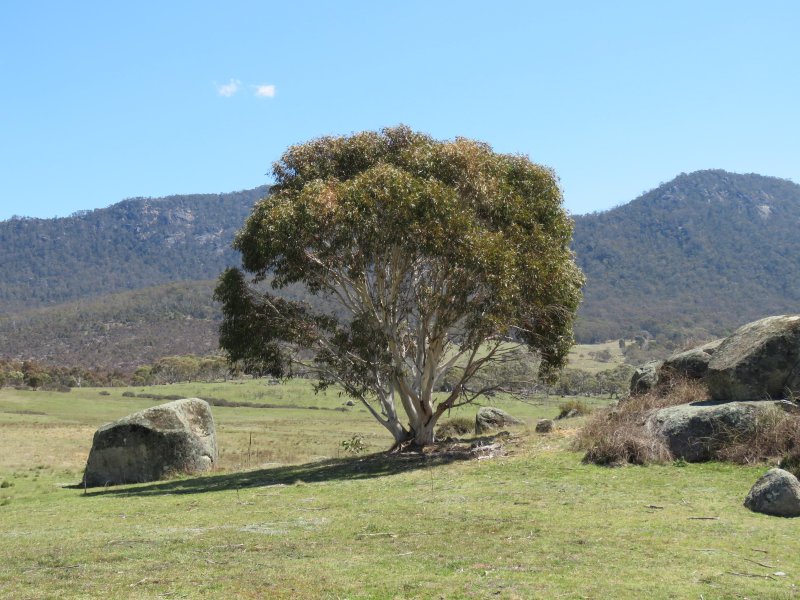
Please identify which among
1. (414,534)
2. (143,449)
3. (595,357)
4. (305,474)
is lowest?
(595,357)

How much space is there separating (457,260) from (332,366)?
20.7 feet

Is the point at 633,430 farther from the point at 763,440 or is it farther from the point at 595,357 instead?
the point at 595,357

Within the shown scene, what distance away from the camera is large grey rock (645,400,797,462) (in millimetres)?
18562

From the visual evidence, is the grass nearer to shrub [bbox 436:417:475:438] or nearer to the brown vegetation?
shrub [bbox 436:417:475:438]

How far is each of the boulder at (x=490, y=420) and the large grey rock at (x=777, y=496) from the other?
21482 mm

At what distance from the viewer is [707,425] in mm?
Result: 19109

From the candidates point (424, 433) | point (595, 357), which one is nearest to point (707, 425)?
point (424, 433)

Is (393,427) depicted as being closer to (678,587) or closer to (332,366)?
(332,366)

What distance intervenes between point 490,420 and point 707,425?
58.3 feet

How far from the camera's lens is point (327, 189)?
23.7 meters

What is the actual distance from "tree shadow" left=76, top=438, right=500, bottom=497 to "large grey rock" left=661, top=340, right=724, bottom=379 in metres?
6.81

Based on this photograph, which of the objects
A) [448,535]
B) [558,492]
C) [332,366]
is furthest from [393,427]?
[448,535]

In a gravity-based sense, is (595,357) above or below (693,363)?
below

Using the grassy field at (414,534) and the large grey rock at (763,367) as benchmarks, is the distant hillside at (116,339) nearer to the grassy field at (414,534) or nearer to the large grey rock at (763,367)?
the grassy field at (414,534)
